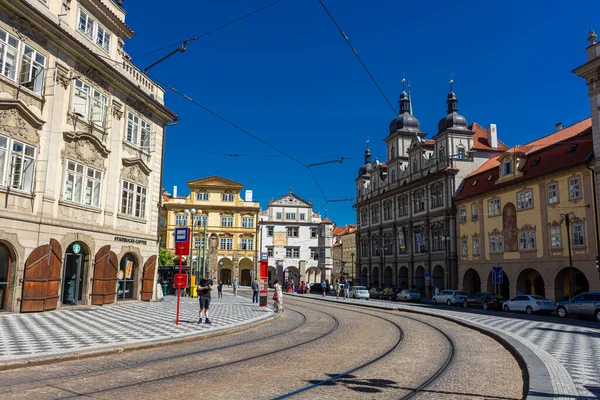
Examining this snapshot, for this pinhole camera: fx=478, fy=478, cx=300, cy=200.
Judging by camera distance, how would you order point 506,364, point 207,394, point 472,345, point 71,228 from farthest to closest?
point 71,228 → point 472,345 → point 506,364 → point 207,394

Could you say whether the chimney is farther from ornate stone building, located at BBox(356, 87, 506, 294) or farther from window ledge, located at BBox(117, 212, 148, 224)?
window ledge, located at BBox(117, 212, 148, 224)

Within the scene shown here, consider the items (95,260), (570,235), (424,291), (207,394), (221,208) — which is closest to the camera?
(207,394)

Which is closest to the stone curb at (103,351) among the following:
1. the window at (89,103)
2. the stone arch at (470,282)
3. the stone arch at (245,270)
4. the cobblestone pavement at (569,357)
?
the cobblestone pavement at (569,357)

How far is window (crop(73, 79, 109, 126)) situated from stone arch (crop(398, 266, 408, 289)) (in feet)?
146

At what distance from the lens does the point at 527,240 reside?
129 feet

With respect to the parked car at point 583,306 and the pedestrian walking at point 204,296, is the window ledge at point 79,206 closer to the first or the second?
the pedestrian walking at point 204,296

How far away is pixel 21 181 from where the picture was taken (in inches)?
724

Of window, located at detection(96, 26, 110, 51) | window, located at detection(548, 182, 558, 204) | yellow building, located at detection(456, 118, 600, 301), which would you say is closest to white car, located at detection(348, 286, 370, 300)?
yellow building, located at detection(456, 118, 600, 301)

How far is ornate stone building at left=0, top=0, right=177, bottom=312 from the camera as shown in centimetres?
1794

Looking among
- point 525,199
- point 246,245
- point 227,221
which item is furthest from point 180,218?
point 525,199

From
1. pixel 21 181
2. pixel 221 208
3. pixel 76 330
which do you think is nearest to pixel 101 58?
pixel 21 181

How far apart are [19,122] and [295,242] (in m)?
60.4

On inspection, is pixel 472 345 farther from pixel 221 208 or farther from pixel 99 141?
pixel 221 208

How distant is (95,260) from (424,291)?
41086 millimetres
